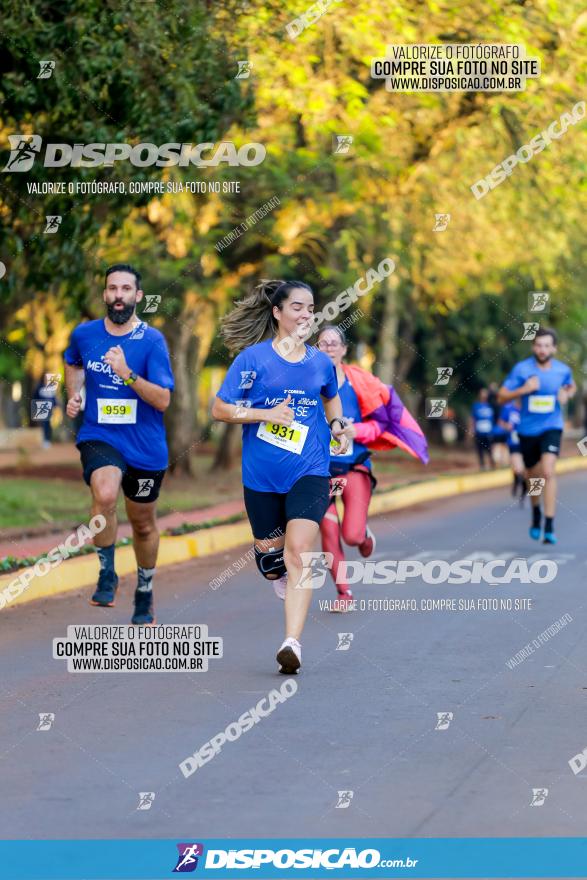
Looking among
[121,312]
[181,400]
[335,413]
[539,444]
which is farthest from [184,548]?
[181,400]

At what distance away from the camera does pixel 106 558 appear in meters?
10.5

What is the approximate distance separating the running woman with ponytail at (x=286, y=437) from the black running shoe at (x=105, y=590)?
1581 millimetres

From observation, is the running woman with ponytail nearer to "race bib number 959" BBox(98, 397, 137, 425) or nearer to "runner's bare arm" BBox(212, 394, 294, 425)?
"runner's bare arm" BBox(212, 394, 294, 425)

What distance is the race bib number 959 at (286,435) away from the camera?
29.4 feet

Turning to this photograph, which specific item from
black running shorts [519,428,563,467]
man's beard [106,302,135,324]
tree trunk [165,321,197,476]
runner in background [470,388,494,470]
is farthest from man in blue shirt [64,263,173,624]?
runner in background [470,388,494,470]

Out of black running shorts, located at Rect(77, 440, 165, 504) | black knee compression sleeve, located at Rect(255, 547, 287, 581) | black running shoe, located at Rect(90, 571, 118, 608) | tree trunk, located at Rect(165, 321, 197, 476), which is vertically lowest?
black running shoe, located at Rect(90, 571, 118, 608)

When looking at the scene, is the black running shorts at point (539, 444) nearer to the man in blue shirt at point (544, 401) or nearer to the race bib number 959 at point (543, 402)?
the man in blue shirt at point (544, 401)

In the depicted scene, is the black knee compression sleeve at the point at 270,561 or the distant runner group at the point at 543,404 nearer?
the black knee compression sleeve at the point at 270,561

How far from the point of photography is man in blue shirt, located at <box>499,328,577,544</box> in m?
16.2

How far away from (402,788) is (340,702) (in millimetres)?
1806

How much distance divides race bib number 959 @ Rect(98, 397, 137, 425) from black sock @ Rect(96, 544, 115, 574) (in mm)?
755

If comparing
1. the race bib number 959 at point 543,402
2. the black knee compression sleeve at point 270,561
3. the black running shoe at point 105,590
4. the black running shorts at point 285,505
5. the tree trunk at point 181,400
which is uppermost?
the tree trunk at point 181,400

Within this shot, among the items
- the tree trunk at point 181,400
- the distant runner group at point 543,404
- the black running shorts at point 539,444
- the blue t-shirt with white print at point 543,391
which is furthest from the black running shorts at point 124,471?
the tree trunk at point 181,400

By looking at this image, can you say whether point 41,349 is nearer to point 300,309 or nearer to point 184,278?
point 184,278
